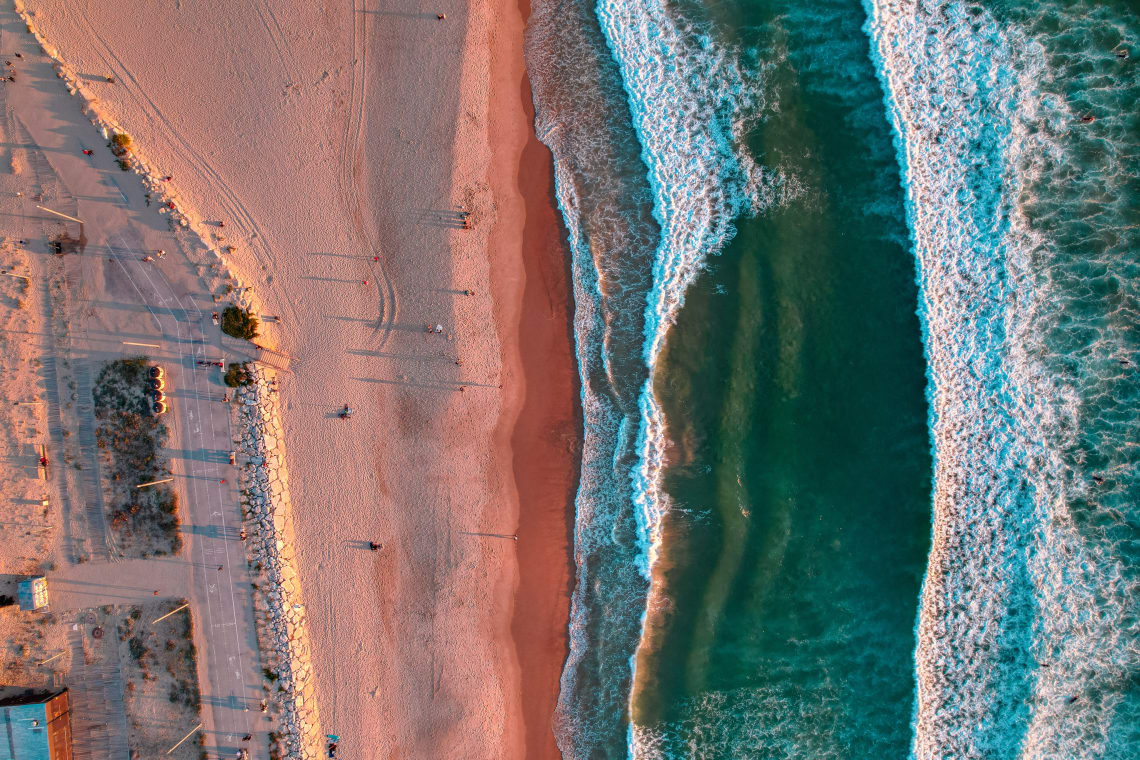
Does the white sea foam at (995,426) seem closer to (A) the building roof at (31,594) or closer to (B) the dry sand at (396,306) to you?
(B) the dry sand at (396,306)

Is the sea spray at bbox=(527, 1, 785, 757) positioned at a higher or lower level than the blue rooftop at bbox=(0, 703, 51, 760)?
higher

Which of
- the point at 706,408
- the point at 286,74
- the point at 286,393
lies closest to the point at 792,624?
the point at 706,408

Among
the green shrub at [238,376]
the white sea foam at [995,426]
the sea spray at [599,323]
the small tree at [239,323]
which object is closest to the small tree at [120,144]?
the small tree at [239,323]

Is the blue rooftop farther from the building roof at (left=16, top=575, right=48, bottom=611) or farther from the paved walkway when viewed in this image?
the building roof at (left=16, top=575, right=48, bottom=611)

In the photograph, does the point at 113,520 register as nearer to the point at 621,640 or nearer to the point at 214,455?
the point at 214,455

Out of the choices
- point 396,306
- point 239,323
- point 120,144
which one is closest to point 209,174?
point 120,144

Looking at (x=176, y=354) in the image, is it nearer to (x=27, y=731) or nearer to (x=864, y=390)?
(x=27, y=731)

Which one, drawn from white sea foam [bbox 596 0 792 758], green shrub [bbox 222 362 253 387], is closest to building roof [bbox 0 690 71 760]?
green shrub [bbox 222 362 253 387]
